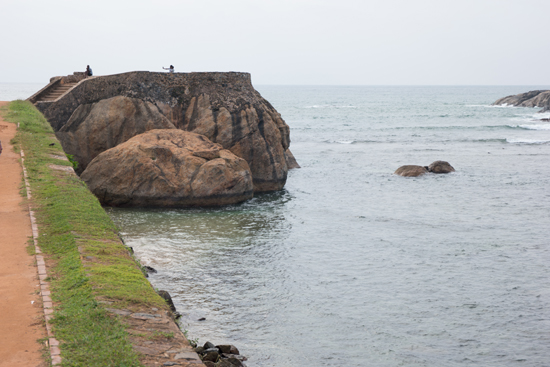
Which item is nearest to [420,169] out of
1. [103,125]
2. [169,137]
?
[169,137]

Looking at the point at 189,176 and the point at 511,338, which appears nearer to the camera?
the point at 511,338

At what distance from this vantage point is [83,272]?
32.2 ft

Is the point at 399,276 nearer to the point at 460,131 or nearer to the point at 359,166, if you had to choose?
the point at 359,166

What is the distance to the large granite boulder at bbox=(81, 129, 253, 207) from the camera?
74.7ft

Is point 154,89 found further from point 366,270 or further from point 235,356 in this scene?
point 235,356

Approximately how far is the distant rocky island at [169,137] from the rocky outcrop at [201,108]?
1.9 inches

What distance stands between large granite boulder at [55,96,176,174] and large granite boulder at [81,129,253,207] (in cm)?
199

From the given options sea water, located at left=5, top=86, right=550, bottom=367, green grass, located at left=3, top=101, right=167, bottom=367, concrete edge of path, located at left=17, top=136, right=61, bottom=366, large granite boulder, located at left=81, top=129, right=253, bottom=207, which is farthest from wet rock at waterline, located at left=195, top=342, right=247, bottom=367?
large granite boulder, located at left=81, top=129, right=253, bottom=207

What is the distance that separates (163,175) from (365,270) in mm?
10525

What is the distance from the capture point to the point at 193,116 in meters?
26.9

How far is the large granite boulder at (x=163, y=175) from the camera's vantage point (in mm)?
22766

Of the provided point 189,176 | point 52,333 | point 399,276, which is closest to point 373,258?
point 399,276

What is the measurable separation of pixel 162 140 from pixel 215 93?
4.44m

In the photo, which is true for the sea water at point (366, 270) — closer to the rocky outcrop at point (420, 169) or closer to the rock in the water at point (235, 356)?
the rock in the water at point (235, 356)
